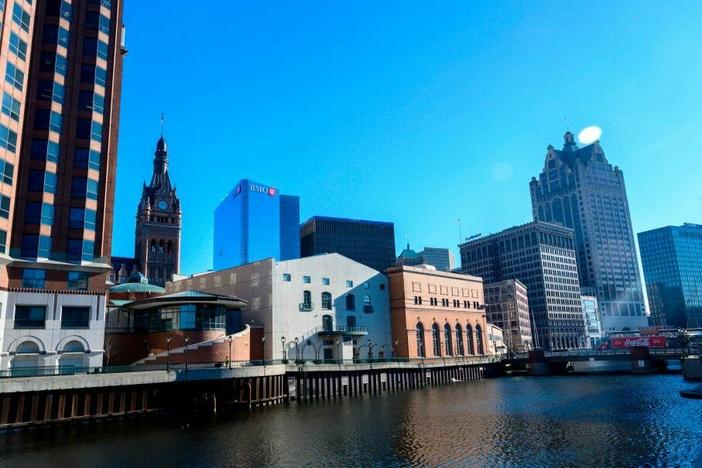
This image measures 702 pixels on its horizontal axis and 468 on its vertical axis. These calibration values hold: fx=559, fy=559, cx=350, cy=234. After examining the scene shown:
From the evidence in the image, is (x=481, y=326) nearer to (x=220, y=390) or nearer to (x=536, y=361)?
(x=536, y=361)

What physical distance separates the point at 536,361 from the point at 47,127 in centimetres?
11083

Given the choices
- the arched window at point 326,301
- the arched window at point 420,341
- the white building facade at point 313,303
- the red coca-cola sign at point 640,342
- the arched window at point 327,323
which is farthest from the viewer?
the red coca-cola sign at point 640,342

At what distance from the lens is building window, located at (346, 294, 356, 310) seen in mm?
109312

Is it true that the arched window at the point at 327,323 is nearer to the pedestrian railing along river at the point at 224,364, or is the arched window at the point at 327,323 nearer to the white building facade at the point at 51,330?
the pedestrian railing along river at the point at 224,364

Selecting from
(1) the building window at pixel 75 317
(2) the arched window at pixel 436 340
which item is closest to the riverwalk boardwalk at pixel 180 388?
(1) the building window at pixel 75 317

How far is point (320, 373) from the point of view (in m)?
86.2

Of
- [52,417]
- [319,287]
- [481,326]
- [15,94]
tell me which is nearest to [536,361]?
[481,326]

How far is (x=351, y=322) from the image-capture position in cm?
10919

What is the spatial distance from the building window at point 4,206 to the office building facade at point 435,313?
74.3 meters

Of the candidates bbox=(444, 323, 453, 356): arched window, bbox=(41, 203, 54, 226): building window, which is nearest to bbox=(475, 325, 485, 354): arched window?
bbox=(444, 323, 453, 356): arched window

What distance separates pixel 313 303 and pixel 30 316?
49.3 meters

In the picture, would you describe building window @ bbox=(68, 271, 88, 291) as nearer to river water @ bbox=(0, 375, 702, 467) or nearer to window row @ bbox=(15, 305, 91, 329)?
window row @ bbox=(15, 305, 91, 329)

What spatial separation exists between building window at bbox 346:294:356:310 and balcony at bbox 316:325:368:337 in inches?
151

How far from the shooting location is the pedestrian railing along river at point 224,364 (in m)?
56.6
